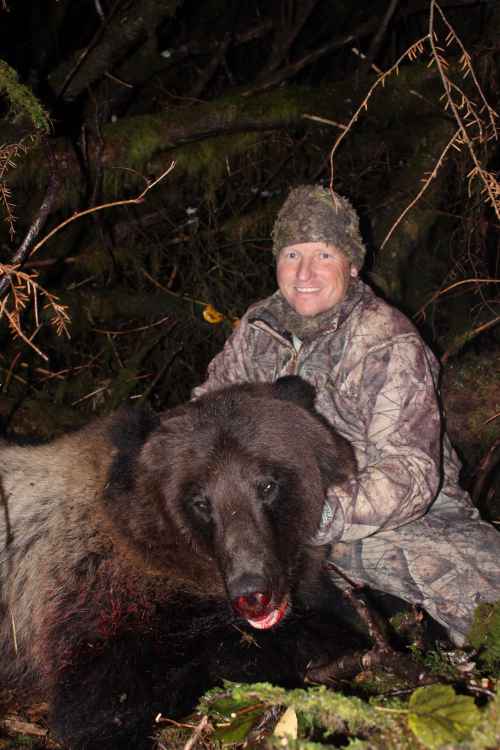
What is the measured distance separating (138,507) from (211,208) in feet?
15.2

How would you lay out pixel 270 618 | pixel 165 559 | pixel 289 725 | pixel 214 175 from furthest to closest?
pixel 214 175, pixel 165 559, pixel 270 618, pixel 289 725

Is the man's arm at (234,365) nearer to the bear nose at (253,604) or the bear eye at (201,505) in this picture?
the bear eye at (201,505)

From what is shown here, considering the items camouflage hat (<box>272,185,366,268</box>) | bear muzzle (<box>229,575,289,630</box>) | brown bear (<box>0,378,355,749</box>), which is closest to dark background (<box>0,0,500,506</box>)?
camouflage hat (<box>272,185,366,268</box>)

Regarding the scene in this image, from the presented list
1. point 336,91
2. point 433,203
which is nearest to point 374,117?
point 336,91

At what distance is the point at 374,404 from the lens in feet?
12.2

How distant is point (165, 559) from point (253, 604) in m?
0.70

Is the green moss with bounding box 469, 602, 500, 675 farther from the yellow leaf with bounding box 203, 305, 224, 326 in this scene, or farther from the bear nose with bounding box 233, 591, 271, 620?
the yellow leaf with bounding box 203, 305, 224, 326

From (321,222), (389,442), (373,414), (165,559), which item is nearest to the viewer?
(165,559)

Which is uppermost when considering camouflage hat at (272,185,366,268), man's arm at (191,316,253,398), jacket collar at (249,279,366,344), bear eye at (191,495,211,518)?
camouflage hat at (272,185,366,268)

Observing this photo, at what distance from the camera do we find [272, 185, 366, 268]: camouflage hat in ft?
13.6

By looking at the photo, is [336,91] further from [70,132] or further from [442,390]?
[442,390]

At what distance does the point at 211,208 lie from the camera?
7.38m

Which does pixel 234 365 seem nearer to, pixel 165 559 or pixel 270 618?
pixel 165 559

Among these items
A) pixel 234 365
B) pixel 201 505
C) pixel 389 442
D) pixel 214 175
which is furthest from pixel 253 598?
pixel 214 175
